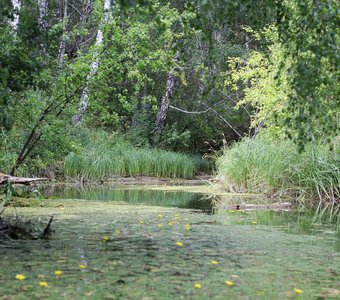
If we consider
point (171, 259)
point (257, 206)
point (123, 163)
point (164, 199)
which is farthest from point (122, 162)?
point (171, 259)

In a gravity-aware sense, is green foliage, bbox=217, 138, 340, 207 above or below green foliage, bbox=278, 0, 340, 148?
below

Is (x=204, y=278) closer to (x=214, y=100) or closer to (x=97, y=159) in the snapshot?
(x=97, y=159)

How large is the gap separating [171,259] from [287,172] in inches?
325

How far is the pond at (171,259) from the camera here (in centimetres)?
373

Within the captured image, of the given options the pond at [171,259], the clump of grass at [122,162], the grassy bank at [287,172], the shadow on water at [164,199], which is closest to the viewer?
the pond at [171,259]

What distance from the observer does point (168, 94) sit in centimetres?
2266

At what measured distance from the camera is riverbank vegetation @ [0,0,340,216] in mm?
5109

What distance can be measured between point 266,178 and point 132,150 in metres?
7.22

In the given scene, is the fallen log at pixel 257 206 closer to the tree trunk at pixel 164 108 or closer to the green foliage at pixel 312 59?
the green foliage at pixel 312 59

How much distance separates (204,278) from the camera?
13.4 feet

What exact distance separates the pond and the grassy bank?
4343 mm

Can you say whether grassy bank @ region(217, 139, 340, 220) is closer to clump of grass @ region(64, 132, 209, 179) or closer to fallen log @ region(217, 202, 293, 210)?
fallen log @ region(217, 202, 293, 210)

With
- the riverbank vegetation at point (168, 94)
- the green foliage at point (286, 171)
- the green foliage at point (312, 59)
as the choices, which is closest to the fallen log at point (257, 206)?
the green foliage at point (286, 171)

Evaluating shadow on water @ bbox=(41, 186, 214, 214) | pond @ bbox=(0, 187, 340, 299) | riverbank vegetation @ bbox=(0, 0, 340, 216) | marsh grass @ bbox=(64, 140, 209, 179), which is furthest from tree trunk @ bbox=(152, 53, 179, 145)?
pond @ bbox=(0, 187, 340, 299)
